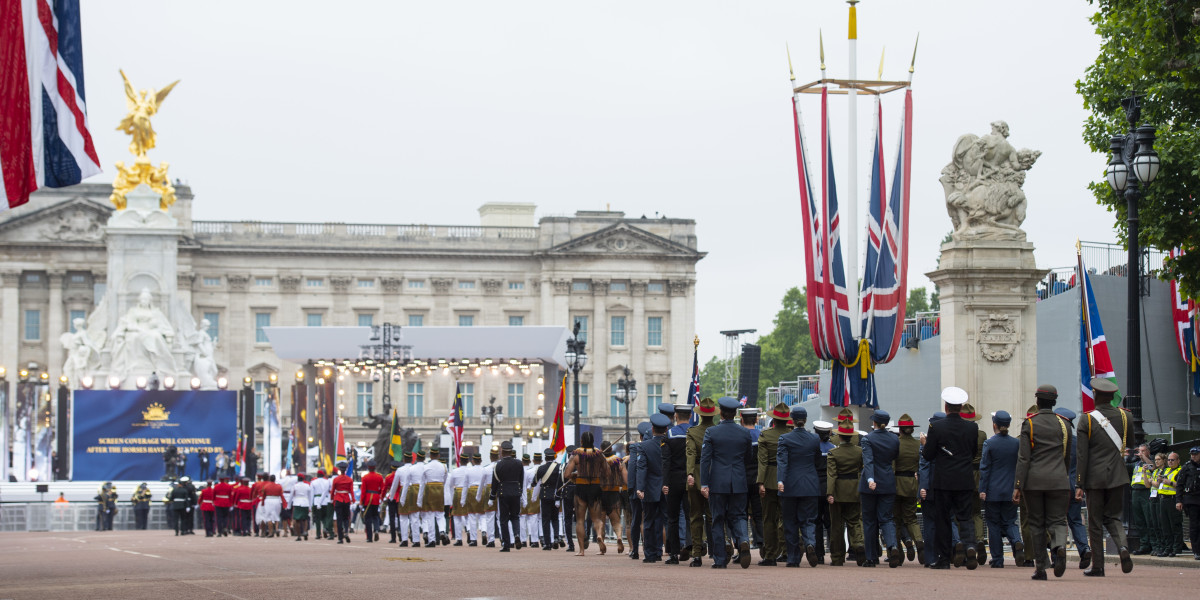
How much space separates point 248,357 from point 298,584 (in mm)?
80006

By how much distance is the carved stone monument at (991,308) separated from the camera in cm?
2348

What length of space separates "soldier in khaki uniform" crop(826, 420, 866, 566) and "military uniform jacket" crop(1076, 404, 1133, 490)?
3095 mm

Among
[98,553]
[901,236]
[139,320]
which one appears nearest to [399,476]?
[98,553]

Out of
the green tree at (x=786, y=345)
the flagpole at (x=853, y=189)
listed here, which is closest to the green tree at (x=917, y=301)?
the green tree at (x=786, y=345)

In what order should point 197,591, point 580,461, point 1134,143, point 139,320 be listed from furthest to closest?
point 139,320
point 580,461
point 1134,143
point 197,591

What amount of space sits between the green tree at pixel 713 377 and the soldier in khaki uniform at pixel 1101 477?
441 ft

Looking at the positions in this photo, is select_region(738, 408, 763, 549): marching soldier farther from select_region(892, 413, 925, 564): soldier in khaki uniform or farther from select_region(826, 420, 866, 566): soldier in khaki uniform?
select_region(892, 413, 925, 564): soldier in khaki uniform

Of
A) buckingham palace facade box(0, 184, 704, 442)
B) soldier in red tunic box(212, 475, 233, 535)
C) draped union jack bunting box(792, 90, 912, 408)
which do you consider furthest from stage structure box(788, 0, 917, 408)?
buckingham palace facade box(0, 184, 704, 442)

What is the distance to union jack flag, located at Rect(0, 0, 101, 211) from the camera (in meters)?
13.0

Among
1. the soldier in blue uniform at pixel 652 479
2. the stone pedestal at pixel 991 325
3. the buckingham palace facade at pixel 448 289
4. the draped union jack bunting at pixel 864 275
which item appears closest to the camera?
the soldier in blue uniform at pixel 652 479

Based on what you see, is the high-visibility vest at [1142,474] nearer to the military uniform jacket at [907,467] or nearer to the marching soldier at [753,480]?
the military uniform jacket at [907,467]

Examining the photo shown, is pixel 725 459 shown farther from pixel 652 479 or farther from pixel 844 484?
pixel 652 479

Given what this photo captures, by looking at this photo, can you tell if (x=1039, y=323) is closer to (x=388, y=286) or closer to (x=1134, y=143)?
(x=1134, y=143)

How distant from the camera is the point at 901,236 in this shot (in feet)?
69.4
